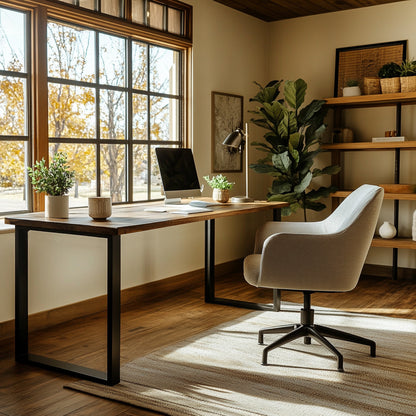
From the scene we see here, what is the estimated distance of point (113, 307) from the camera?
2.75m

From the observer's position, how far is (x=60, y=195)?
10.0 feet

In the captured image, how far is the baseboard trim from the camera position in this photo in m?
3.60

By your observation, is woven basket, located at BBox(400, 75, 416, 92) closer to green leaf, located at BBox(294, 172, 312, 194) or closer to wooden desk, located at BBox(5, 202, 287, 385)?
green leaf, located at BBox(294, 172, 312, 194)

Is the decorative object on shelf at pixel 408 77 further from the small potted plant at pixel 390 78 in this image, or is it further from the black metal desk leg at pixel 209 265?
the black metal desk leg at pixel 209 265

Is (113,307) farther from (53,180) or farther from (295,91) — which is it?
(295,91)

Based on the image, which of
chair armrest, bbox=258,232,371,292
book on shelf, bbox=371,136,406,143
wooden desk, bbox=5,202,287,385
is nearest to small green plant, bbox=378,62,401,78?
book on shelf, bbox=371,136,406,143

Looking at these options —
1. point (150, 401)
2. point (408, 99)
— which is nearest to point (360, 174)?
point (408, 99)

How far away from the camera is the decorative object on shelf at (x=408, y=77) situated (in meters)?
4.91

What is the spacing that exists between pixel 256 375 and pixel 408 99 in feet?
10.4

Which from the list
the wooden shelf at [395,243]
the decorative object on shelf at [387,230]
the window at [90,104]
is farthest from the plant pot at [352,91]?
the window at [90,104]

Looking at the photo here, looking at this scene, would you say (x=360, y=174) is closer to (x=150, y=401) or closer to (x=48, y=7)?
(x=48, y=7)

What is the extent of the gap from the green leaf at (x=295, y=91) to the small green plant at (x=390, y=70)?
27.0 inches

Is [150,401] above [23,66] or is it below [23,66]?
below

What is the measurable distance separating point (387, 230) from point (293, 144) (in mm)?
1133
